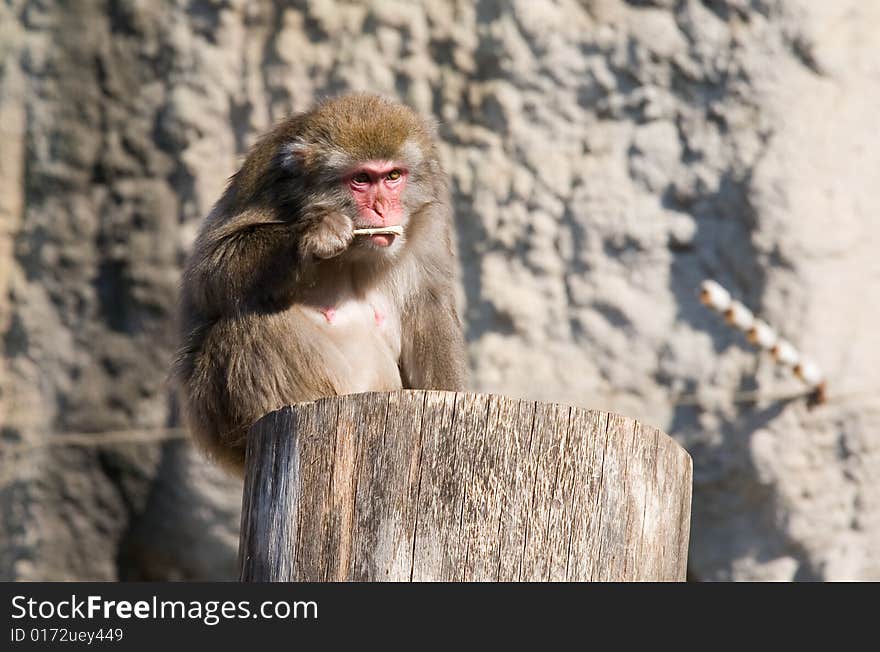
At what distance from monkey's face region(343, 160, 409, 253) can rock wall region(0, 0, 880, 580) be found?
2260 millimetres

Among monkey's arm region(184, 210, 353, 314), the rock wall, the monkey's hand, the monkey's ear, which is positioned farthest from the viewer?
the rock wall

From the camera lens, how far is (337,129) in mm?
4609

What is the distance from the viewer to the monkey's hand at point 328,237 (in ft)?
14.1

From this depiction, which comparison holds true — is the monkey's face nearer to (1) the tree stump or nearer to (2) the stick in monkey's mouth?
(2) the stick in monkey's mouth

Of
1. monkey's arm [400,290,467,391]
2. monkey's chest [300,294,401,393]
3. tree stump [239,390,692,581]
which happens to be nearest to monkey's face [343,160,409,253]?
monkey's chest [300,294,401,393]

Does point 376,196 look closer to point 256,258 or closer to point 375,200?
point 375,200

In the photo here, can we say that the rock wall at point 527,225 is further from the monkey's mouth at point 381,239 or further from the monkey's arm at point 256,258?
the monkey's mouth at point 381,239

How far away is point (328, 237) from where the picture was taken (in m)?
4.31

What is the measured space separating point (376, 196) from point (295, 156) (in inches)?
11.5

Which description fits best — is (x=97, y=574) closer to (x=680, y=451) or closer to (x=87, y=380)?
(x=87, y=380)

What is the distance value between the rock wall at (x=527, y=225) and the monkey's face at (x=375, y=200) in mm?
2260

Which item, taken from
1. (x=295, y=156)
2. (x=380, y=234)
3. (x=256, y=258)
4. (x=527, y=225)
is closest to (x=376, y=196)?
(x=380, y=234)

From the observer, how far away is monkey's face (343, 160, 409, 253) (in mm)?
4547

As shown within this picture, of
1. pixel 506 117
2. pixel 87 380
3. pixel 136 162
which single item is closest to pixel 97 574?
pixel 87 380
